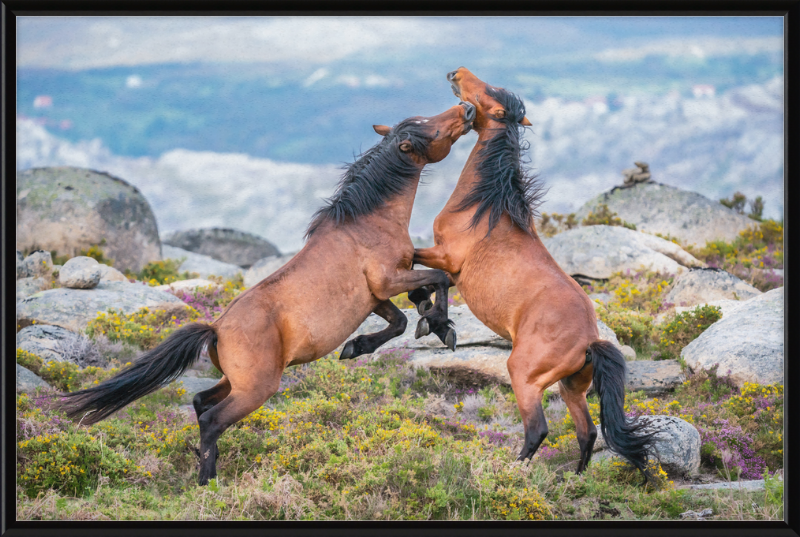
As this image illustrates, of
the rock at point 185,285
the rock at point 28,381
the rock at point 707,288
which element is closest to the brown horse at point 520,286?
the rock at point 28,381

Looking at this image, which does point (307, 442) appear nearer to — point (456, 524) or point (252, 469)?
point (252, 469)

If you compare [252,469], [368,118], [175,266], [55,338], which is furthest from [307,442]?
[175,266]

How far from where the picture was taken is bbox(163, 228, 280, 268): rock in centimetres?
2159

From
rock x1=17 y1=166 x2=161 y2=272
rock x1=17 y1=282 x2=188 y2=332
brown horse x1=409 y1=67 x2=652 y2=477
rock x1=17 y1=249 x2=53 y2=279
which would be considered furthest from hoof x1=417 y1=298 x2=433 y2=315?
rock x1=17 y1=166 x2=161 y2=272

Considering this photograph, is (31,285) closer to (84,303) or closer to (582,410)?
(84,303)

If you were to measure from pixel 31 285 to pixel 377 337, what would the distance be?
7.92m

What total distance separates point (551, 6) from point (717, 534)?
4658 mm

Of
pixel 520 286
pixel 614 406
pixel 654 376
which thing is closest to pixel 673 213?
pixel 654 376

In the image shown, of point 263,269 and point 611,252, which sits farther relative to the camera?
point 263,269

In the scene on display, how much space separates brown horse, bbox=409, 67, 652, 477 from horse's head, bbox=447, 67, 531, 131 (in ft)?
0.03

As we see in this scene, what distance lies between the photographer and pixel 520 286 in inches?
243

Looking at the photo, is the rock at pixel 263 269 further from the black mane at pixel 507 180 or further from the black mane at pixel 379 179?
the black mane at pixel 507 180

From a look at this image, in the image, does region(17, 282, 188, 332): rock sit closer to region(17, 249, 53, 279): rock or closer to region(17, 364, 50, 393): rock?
region(17, 249, 53, 279): rock

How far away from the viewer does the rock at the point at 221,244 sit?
70.8 feet
